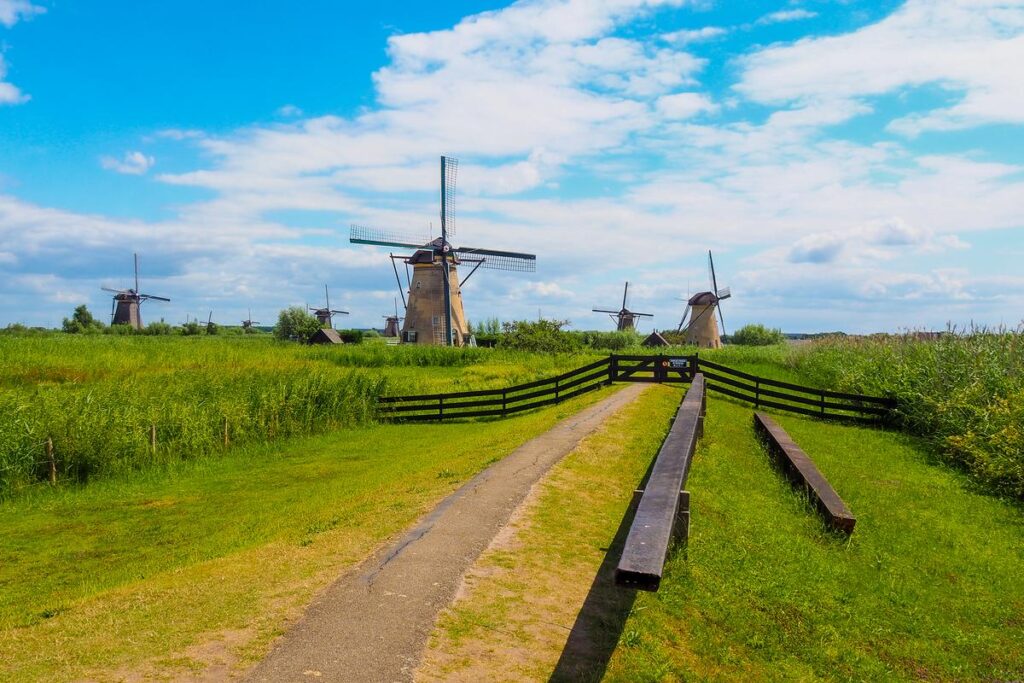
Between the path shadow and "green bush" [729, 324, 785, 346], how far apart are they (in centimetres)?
8551

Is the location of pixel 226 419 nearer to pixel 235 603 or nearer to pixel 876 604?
pixel 235 603

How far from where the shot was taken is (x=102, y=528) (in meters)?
13.5

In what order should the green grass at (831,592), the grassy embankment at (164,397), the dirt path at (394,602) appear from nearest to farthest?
the dirt path at (394,602)
the green grass at (831,592)
the grassy embankment at (164,397)

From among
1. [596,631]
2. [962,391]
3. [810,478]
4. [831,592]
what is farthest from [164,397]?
[962,391]

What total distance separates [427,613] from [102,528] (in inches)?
385

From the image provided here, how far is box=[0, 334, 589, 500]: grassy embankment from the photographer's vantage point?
17016 mm

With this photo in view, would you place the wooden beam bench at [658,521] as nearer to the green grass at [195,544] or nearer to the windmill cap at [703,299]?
the green grass at [195,544]

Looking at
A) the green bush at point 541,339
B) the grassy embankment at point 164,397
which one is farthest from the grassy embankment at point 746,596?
the green bush at point 541,339

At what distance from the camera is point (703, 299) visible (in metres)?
74.5

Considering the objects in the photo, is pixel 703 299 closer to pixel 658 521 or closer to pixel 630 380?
pixel 630 380

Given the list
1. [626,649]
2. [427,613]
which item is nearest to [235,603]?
[427,613]

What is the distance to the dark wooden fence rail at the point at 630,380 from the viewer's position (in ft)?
78.4

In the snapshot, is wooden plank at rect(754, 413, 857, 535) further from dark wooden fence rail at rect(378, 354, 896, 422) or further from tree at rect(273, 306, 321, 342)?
tree at rect(273, 306, 321, 342)

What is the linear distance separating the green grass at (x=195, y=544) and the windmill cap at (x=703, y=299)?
56.2 metres
